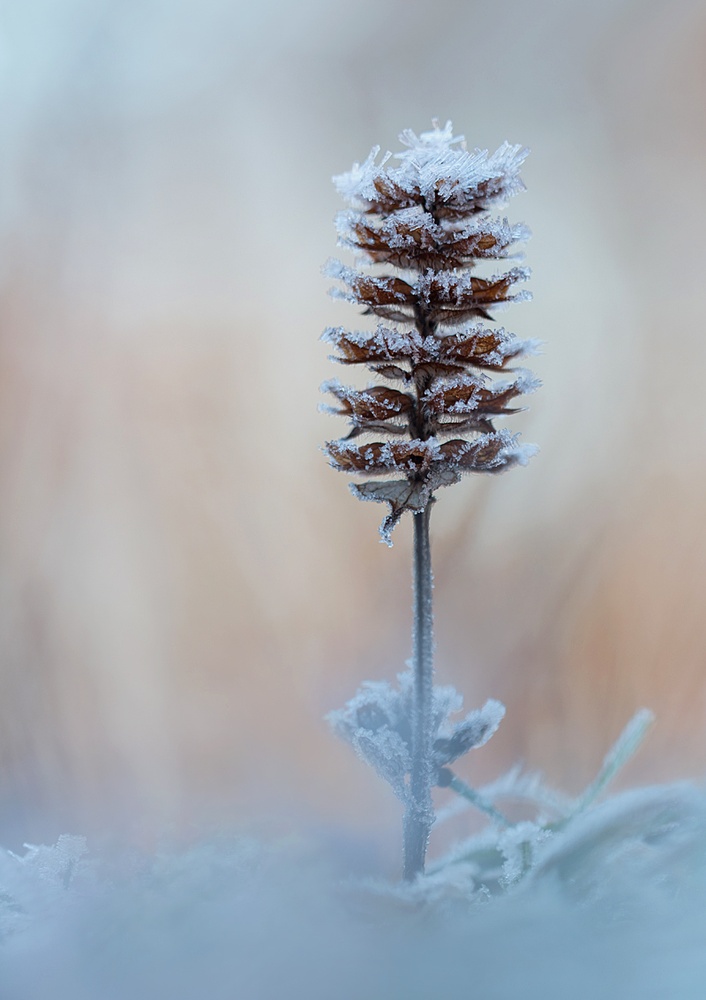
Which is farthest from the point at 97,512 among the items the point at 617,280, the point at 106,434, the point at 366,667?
the point at 617,280

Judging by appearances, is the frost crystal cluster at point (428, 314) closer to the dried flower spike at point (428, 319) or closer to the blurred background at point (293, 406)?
the dried flower spike at point (428, 319)

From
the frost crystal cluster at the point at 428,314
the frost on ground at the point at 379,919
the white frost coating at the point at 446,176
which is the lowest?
the frost on ground at the point at 379,919

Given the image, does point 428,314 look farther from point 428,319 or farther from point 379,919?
point 379,919

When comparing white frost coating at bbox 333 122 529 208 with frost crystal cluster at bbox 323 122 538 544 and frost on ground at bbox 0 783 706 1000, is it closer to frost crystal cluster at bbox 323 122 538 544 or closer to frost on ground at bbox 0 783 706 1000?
frost crystal cluster at bbox 323 122 538 544

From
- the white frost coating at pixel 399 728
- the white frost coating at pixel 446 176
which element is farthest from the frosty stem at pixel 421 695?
the white frost coating at pixel 446 176

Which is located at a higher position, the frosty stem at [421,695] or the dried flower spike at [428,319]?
the dried flower spike at [428,319]

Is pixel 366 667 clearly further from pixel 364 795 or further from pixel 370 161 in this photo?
pixel 370 161

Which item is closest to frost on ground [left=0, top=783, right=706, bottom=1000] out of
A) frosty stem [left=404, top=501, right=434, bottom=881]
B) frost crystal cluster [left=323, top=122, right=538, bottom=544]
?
frosty stem [left=404, top=501, right=434, bottom=881]
